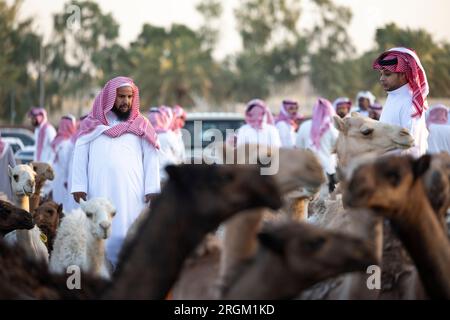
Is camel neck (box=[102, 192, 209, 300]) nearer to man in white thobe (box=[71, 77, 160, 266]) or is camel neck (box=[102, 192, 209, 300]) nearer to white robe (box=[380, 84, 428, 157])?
white robe (box=[380, 84, 428, 157])

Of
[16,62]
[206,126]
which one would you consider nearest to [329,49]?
[16,62]

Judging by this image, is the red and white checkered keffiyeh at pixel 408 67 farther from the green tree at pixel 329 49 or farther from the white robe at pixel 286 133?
the green tree at pixel 329 49

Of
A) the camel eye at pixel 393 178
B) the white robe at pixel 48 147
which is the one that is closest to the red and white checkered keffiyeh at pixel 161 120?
the white robe at pixel 48 147

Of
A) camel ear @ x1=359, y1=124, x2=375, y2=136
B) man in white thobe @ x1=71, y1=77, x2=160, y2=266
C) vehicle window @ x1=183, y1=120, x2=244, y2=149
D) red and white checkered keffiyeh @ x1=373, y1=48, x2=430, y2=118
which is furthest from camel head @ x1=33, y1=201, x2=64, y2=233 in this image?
vehicle window @ x1=183, y1=120, x2=244, y2=149

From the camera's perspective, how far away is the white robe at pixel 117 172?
8594 millimetres

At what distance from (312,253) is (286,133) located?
15.9m

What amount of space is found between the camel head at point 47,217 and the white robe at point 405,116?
198 inches

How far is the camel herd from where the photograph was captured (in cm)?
432

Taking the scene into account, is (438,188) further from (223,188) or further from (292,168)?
(223,188)

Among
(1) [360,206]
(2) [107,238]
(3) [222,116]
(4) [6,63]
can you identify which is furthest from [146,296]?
(4) [6,63]

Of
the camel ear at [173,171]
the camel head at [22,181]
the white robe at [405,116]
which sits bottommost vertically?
the camel head at [22,181]
